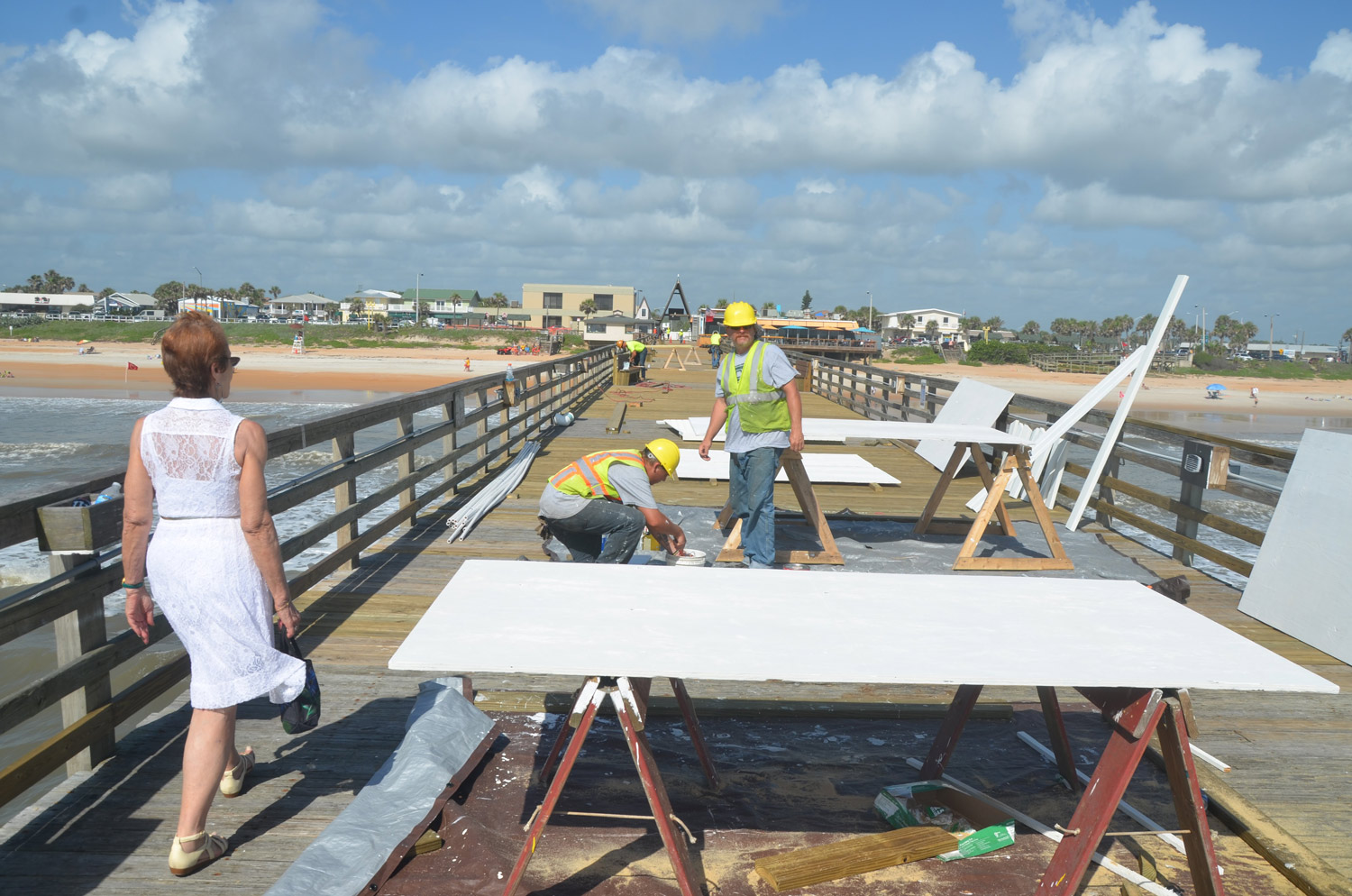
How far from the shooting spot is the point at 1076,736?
3777 mm

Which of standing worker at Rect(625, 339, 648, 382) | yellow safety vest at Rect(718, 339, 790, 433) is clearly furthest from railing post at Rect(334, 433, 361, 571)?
standing worker at Rect(625, 339, 648, 382)

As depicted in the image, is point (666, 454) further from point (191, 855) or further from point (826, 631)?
point (191, 855)

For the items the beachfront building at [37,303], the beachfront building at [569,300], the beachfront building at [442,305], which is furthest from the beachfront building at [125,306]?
the beachfront building at [569,300]

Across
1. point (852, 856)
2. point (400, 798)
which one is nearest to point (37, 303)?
point (400, 798)

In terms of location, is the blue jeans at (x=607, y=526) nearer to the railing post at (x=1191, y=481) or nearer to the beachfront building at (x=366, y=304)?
the railing post at (x=1191, y=481)

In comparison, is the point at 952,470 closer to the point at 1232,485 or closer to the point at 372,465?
the point at 1232,485

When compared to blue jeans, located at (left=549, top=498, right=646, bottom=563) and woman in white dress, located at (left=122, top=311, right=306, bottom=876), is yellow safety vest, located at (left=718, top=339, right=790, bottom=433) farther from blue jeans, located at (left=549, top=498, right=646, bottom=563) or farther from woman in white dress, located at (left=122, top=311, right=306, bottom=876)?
woman in white dress, located at (left=122, top=311, right=306, bottom=876)

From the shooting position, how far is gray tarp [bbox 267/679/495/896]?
2.50m

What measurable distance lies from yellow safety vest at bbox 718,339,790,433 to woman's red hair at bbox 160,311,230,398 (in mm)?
3351

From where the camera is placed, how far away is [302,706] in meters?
2.82

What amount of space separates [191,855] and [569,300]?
4747 inches

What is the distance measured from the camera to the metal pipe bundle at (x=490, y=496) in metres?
6.84

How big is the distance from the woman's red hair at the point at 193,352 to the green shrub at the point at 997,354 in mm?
85051

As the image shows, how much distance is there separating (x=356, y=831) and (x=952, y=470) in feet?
16.7
